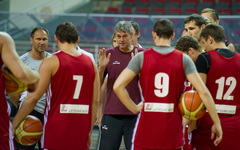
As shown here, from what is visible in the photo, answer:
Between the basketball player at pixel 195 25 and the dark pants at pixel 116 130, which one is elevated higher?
the basketball player at pixel 195 25

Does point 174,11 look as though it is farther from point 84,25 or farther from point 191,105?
point 191,105

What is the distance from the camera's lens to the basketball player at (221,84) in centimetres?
404

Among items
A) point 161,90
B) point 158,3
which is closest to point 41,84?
point 161,90

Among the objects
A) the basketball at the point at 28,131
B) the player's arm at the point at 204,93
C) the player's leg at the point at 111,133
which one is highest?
the player's arm at the point at 204,93

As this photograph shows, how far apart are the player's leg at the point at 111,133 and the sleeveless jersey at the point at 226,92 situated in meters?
1.35

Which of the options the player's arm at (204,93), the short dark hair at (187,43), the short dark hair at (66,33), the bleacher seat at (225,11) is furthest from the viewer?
the bleacher seat at (225,11)

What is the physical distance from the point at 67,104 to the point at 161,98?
3.31 feet

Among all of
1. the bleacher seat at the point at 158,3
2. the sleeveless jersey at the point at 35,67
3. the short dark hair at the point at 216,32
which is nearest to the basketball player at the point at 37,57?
the sleeveless jersey at the point at 35,67

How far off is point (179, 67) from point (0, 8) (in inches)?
509

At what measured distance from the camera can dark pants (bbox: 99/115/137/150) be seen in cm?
503

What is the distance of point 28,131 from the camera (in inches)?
151

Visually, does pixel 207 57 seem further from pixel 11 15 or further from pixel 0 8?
pixel 0 8

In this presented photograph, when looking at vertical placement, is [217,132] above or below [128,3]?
below

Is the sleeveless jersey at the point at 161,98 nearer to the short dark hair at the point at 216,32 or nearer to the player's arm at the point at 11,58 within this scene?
the short dark hair at the point at 216,32
